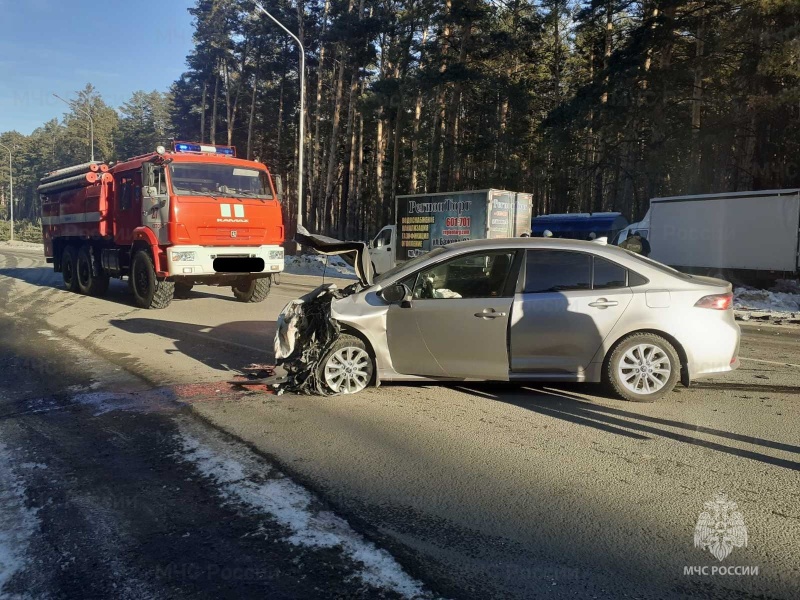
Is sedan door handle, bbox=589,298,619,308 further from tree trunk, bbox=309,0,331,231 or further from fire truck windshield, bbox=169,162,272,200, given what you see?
tree trunk, bbox=309,0,331,231

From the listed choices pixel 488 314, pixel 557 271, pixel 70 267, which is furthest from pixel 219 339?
pixel 70 267

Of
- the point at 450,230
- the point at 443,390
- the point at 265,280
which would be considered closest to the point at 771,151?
the point at 450,230

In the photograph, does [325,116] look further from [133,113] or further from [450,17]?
[133,113]

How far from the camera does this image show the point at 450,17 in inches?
1053

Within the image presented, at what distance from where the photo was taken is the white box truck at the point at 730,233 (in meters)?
17.4

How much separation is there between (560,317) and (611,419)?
100 cm

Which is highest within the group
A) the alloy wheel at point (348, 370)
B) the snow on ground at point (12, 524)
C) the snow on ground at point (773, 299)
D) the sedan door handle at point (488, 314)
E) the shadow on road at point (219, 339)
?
the sedan door handle at point (488, 314)

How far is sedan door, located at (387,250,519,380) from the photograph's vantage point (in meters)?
5.68

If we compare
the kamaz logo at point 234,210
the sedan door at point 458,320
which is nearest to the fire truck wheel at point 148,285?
the kamaz logo at point 234,210

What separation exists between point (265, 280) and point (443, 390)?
307 inches

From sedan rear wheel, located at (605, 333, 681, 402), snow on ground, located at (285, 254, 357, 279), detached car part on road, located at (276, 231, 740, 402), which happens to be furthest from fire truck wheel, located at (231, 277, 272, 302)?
snow on ground, located at (285, 254, 357, 279)

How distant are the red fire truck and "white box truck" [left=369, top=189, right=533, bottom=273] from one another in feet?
18.8

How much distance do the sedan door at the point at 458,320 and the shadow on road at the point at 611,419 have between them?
1.46 ft

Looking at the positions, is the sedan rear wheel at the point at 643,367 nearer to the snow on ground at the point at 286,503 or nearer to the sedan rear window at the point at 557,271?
the sedan rear window at the point at 557,271
